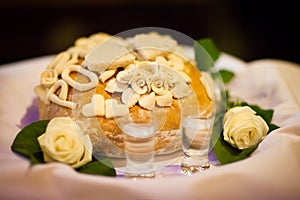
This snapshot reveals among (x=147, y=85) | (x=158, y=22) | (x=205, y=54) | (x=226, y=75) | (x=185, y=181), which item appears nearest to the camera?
(x=185, y=181)

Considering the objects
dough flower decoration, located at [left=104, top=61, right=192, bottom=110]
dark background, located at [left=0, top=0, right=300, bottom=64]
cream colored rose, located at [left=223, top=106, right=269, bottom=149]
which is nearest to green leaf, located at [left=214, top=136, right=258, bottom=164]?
cream colored rose, located at [left=223, top=106, right=269, bottom=149]

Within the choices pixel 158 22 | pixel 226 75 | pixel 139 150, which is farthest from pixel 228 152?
pixel 158 22

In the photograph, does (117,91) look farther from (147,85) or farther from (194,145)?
(194,145)

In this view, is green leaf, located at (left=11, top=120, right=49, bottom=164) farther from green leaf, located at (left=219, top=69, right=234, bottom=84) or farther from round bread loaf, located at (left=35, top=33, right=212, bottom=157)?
green leaf, located at (left=219, top=69, right=234, bottom=84)

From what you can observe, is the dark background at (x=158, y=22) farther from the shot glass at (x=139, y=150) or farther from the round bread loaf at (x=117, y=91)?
the shot glass at (x=139, y=150)

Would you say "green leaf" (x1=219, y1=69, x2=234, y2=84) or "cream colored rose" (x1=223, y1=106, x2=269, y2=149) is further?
"green leaf" (x1=219, y1=69, x2=234, y2=84)

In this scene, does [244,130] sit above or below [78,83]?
below

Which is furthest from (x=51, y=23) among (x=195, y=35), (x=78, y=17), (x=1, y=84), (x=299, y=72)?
(x=299, y=72)
